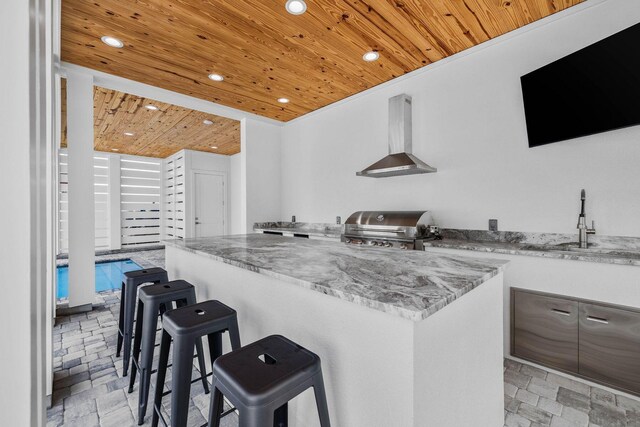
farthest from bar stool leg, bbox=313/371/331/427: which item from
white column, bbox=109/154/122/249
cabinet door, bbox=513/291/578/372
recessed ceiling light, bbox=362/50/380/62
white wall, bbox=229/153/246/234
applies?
white column, bbox=109/154/122/249

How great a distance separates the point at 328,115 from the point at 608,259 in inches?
147

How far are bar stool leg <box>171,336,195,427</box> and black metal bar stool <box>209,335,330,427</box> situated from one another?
29 centimetres

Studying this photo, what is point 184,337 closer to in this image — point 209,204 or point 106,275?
point 106,275

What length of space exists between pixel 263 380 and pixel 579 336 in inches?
89.5

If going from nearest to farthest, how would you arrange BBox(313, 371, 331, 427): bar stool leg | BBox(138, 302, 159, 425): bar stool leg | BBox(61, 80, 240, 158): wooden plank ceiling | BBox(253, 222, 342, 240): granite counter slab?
BBox(313, 371, 331, 427): bar stool leg
BBox(138, 302, 159, 425): bar stool leg
BBox(61, 80, 240, 158): wooden plank ceiling
BBox(253, 222, 342, 240): granite counter slab

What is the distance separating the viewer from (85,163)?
10.9ft

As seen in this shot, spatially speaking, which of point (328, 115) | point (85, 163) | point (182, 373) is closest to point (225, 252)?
point (182, 373)

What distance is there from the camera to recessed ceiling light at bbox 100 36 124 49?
2.68 meters

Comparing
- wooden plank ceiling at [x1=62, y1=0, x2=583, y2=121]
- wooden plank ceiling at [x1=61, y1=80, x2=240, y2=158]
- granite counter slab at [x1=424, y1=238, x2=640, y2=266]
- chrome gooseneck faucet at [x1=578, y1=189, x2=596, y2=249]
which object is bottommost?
granite counter slab at [x1=424, y1=238, x2=640, y2=266]

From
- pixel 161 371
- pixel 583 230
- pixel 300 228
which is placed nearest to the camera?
pixel 161 371

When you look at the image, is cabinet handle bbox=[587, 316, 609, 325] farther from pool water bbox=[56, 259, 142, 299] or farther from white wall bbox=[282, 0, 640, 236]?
pool water bbox=[56, 259, 142, 299]

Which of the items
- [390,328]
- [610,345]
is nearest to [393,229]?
[610,345]

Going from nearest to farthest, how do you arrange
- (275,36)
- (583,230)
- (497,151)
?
(583,230) → (275,36) → (497,151)

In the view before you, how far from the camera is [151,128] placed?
5371 millimetres
